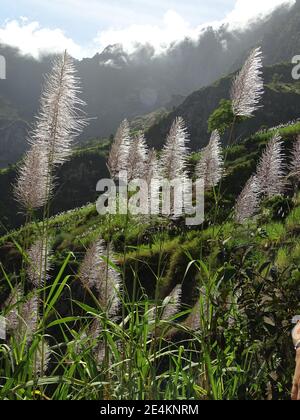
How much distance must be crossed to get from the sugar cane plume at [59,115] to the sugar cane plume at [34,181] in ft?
0.29

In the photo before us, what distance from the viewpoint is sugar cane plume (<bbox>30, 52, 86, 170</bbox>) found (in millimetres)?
3529

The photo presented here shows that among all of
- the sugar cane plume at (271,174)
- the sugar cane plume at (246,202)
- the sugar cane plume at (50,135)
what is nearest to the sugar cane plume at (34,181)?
the sugar cane plume at (50,135)

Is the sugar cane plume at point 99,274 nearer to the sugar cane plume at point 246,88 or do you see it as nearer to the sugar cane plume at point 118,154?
the sugar cane plume at point 118,154

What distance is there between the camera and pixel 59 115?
11.7 feet

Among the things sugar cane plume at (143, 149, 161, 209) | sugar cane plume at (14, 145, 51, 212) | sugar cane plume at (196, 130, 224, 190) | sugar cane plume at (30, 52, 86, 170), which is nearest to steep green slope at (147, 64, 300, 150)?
sugar cane plume at (196, 130, 224, 190)

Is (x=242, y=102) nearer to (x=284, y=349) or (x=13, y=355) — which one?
(x=284, y=349)

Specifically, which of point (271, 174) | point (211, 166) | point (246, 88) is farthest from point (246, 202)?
point (246, 88)

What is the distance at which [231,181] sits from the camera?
19.1m

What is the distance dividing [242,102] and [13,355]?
2.41 metres

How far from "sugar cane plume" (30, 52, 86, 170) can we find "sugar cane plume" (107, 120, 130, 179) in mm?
288

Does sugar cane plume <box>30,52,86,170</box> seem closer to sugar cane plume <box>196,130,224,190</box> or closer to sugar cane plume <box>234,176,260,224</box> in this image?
sugar cane plume <box>196,130,224,190</box>

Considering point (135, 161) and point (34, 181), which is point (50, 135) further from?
point (135, 161)

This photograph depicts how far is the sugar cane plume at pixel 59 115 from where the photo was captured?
3529 millimetres
